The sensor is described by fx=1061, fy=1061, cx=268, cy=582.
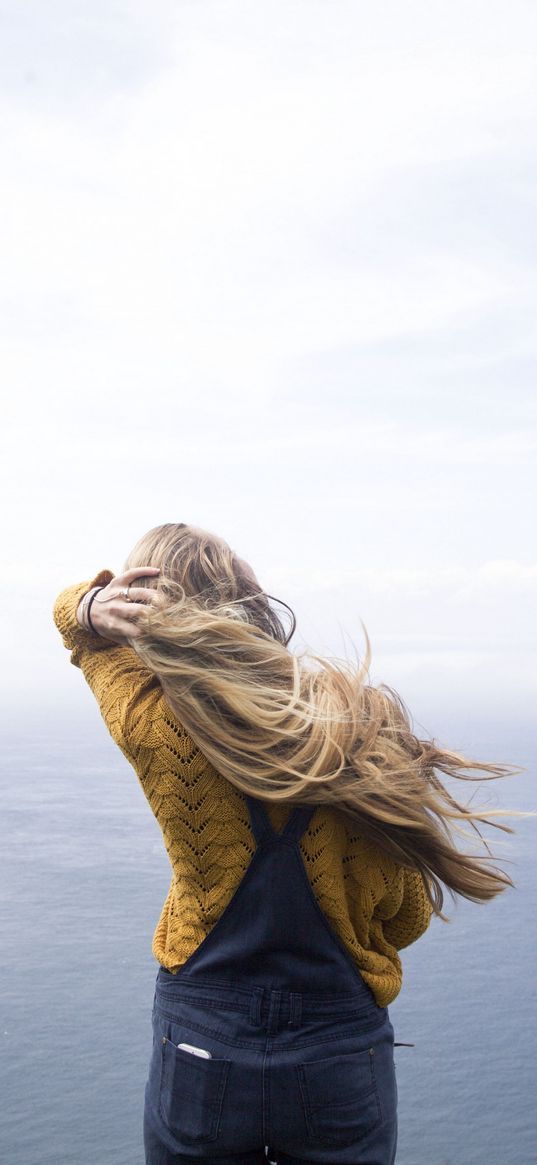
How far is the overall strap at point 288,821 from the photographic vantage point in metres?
2.08

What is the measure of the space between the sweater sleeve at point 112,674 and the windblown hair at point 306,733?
0.09 metres

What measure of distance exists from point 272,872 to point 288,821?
4.1 inches

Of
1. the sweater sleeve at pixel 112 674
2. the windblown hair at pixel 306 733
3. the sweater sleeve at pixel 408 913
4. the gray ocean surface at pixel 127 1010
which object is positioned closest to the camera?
the windblown hair at pixel 306 733

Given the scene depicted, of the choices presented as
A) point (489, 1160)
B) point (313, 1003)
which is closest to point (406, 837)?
point (313, 1003)

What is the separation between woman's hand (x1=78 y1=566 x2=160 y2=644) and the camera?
2.34 meters

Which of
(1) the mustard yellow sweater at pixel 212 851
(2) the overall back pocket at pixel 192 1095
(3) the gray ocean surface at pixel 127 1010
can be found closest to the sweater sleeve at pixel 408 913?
(1) the mustard yellow sweater at pixel 212 851

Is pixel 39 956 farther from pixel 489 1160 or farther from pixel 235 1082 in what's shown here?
pixel 235 1082

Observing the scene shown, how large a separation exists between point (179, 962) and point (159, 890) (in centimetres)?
6343

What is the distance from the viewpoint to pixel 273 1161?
2.16m

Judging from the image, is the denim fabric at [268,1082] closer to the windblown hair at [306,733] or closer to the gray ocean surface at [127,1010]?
the windblown hair at [306,733]

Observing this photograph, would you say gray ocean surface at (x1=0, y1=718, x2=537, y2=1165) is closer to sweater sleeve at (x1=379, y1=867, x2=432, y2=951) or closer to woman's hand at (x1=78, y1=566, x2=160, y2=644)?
sweater sleeve at (x1=379, y1=867, x2=432, y2=951)

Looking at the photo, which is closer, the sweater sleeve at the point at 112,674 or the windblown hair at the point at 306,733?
the windblown hair at the point at 306,733

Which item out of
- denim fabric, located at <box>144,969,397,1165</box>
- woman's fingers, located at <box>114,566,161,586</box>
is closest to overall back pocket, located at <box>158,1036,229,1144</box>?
denim fabric, located at <box>144,969,397,1165</box>

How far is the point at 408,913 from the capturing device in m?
2.38
